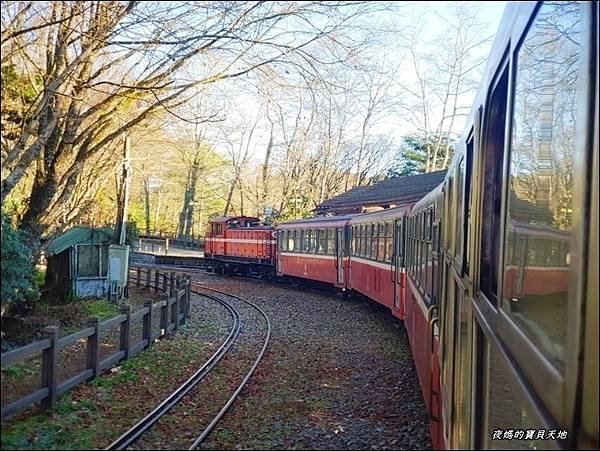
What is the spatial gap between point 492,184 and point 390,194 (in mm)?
20214

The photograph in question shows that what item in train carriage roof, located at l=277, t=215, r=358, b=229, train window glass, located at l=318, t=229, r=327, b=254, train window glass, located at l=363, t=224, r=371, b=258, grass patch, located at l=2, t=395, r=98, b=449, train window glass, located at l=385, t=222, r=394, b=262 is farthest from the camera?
train window glass, located at l=318, t=229, r=327, b=254

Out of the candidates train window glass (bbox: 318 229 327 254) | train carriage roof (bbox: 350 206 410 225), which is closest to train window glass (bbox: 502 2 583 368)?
train carriage roof (bbox: 350 206 410 225)

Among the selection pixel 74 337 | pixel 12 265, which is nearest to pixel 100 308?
pixel 12 265

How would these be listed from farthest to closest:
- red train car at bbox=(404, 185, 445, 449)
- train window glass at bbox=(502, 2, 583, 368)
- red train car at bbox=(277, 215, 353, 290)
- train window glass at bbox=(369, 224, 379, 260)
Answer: red train car at bbox=(277, 215, 353, 290) < train window glass at bbox=(369, 224, 379, 260) < red train car at bbox=(404, 185, 445, 449) < train window glass at bbox=(502, 2, 583, 368)

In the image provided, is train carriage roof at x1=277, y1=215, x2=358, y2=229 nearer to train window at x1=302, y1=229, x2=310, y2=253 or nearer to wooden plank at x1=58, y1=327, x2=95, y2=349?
train window at x1=302, y1=229, x2=310, y2=253

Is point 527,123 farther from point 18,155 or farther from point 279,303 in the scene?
point 279,303

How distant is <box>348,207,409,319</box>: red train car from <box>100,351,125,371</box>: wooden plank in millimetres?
5098

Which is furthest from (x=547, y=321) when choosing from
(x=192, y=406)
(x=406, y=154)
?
(x=406, y=154)

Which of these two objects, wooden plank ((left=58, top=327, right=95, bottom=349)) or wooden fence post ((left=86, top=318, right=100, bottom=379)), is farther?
wooden fence post ((left=86, top=318, right=100, bottom=379))

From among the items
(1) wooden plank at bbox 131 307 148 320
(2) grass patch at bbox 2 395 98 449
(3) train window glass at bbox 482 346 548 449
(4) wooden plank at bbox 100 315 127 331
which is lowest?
(2) grass patch at bbox 2 395 98 449

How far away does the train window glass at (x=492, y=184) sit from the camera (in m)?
2.41

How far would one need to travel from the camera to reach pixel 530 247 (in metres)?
1.77

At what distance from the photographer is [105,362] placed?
7.43 meters

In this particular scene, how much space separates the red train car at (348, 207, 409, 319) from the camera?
36.7 feet
